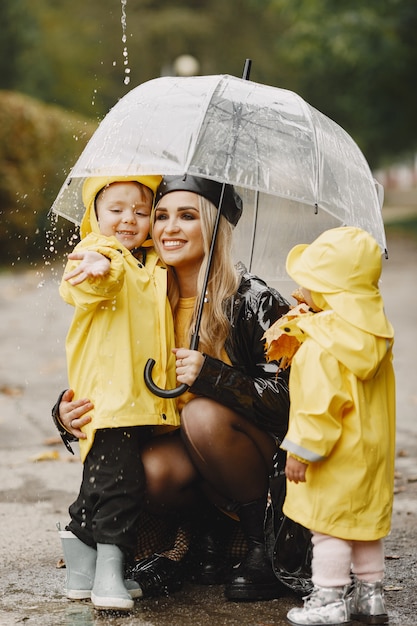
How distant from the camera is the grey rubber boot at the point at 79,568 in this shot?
11.7 ft

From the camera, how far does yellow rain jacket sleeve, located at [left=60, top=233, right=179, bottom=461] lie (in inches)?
135

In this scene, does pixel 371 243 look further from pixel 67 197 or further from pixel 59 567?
pixel 59 567

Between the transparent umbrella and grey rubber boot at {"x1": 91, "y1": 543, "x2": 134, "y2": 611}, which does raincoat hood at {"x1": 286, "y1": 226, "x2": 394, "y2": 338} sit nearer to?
the transparent umbrella

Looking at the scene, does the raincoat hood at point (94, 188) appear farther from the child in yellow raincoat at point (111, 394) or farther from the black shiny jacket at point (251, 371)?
the black shiny jacket at point (251, 371)

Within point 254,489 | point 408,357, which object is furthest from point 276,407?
point 408,357

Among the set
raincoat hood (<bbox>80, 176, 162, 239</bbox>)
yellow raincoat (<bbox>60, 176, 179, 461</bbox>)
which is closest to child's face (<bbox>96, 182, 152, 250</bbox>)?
raincoat hood (<bbox>80, 176, 162, 239</bbox>)

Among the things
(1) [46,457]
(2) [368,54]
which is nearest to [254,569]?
(1) [46,457]

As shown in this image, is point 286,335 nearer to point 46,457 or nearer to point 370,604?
point 370,604

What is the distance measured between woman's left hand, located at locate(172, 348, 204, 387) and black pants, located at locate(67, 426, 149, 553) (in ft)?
0.83

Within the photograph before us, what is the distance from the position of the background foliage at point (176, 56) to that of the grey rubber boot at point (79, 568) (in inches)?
323

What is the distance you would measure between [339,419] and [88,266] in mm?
973

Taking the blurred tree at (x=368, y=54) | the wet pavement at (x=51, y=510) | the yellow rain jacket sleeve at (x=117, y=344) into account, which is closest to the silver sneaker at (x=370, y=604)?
the wet pavement at (x=51, y=510)

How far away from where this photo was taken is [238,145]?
364 cm

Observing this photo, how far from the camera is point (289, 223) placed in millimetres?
4453
